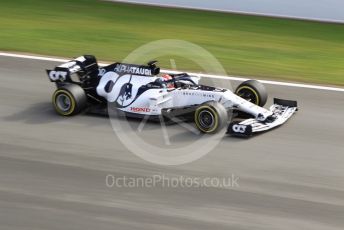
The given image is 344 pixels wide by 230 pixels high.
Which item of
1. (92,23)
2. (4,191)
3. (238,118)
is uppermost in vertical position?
(92,23)

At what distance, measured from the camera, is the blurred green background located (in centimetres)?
1382

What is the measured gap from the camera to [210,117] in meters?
9.42

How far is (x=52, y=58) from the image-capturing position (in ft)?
45.3

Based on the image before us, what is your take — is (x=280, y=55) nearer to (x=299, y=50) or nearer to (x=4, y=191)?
(x=299, y=50)

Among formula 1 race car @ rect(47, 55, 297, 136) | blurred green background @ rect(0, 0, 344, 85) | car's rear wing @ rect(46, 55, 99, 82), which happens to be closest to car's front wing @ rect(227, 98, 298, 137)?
formula 1 race car @ rect(47, 55, 297, 136)

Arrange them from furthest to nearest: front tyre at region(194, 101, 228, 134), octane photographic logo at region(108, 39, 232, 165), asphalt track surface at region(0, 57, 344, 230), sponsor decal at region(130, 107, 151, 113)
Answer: sponsor decal at region(130, 107, 151, 113), front tyre at region(194, 101, 228, 134), octane photographic logo at region(108, 39, 232, 165), asphalt track surface at region(0, 57, 344, 230)

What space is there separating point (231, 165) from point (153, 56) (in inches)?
231

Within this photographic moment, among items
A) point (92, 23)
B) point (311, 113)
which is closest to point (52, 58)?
point (92, 23)

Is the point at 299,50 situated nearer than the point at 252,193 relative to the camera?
A: No

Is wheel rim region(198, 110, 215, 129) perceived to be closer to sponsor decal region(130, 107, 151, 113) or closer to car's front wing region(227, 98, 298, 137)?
car's front wing region(227, 98, 298, 137)

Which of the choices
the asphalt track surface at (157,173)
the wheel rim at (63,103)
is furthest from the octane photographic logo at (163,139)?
the wheel rim at (63,103)

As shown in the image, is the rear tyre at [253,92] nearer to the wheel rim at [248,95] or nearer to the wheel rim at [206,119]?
the wheel rim at [248,95]

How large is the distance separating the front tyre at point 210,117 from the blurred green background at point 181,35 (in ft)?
12.2

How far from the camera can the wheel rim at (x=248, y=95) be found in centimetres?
1036
